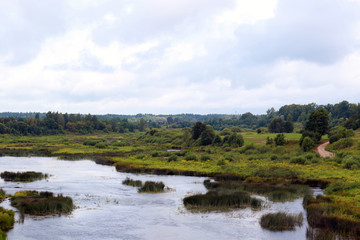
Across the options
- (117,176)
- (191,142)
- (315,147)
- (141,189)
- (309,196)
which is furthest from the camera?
(191,142)

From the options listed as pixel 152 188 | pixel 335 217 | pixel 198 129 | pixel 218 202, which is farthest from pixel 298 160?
pixel 198 129

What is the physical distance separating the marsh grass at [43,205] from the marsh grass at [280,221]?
58.5ft

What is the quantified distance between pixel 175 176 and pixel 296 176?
18354 millimetres

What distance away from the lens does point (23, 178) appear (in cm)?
5272

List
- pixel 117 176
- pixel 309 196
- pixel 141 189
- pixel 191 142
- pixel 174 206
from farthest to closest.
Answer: pixel 191 142 < pixel 117 176 < pixel 141 189 < pixel 309 196 < pixel 174 206

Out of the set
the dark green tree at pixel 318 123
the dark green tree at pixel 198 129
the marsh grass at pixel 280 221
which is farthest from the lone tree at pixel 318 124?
the marsh grass at pixel 280 221

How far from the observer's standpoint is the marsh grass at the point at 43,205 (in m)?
33.5

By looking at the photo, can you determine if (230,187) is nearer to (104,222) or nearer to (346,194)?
(346,194)

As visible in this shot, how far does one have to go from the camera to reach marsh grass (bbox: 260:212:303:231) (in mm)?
29609

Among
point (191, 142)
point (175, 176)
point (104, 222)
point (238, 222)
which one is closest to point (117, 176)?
point (175, 176)

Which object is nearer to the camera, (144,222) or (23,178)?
(144,222)

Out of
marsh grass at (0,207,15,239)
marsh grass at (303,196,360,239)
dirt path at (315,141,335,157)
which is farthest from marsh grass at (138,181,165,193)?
dirt path at (315,141,335,157)

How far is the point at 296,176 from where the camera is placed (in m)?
52.3

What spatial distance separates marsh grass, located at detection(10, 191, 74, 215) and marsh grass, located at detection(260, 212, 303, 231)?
1782cm
